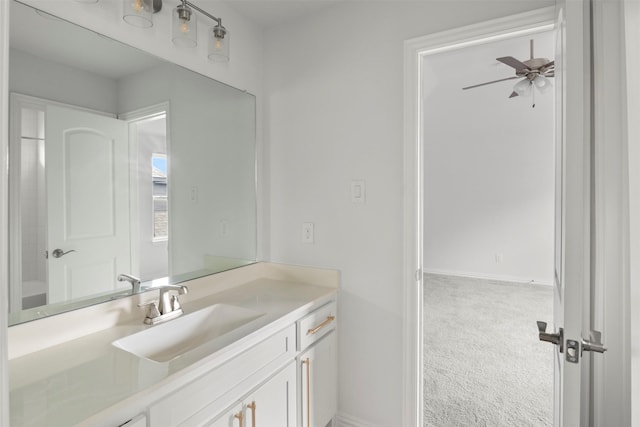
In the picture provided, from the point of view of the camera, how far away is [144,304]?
4.63 feet

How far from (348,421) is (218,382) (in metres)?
1.08

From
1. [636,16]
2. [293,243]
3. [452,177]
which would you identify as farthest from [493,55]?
[636,16]

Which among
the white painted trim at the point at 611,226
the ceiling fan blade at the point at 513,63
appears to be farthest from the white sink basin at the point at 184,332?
the ceiling fan blade at the point at 513,63

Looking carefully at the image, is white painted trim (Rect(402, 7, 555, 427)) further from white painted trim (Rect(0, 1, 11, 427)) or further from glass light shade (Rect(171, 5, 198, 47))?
white painted trim (Rect(0, 1, 11, 427))

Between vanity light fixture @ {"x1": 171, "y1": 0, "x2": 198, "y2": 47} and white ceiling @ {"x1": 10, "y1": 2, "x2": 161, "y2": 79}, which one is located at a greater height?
vanity light fixture @ {"x1": 171, "y1": 0, "x2": 198, "y2": 47}

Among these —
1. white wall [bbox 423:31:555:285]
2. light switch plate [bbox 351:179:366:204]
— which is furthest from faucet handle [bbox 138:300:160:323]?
white wall [bbox 423:31:555:285]

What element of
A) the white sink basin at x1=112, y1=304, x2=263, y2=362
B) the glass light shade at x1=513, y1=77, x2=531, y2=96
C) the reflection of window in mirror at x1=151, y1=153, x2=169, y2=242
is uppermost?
the glass light shade at x1=513, y1=77, x2=531, y2=96

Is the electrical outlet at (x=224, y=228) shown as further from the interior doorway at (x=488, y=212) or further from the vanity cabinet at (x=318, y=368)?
the interior doorway at (x=488, y=212)

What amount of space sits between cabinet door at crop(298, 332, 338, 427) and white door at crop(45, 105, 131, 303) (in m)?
0.91

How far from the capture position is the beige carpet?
2000 mm

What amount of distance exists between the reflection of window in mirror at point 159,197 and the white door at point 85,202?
13 cm

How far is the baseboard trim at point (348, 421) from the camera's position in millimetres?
1831

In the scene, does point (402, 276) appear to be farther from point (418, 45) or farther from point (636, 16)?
point (636, 16)

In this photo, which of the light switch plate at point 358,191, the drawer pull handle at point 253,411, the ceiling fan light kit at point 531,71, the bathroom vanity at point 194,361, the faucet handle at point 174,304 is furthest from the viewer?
the ceiling fan light kit at point 531,71
